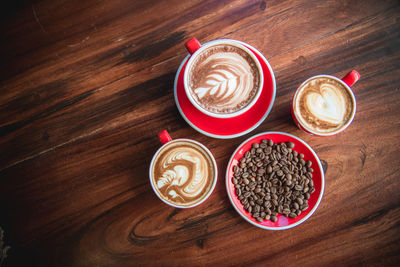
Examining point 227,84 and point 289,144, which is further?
point 289,144

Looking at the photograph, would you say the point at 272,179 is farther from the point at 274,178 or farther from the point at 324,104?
the point at 324,104

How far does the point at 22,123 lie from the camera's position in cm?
119

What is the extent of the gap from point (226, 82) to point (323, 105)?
0.44 meters

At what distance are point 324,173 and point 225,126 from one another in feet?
1.76

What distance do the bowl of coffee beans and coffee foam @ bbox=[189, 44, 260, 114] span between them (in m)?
0.21

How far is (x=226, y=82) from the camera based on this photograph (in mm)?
972

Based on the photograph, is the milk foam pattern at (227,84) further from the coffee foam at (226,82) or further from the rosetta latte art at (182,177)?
the rosetta latte art at (182,177)

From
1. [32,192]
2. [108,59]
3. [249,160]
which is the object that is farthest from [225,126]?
[32,192]

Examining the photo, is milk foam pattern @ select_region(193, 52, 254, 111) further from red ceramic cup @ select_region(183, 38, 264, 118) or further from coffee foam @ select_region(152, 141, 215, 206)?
coffee foam @ select_region(152, 141, 215, 206)

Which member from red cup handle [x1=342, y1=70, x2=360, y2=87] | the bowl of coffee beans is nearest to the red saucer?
the bowl of coffee beans

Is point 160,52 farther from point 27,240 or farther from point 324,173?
point 27,240

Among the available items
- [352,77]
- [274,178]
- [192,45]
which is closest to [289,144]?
[274,178]

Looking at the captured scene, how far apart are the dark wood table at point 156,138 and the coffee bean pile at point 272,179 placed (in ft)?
0.32

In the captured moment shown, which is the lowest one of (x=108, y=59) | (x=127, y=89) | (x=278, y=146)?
(x=278, y=146)
